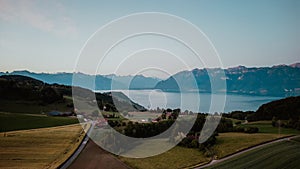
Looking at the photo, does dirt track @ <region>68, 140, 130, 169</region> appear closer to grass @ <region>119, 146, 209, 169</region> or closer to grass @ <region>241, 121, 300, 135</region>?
grass @ <region>119, 146, 209, 169</region>

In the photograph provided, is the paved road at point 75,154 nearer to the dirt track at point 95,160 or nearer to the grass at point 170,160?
the dirt track at point 95,160

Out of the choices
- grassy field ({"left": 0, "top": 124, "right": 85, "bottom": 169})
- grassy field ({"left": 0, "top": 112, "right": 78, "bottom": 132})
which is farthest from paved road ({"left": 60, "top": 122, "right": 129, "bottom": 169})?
grassy field ({"left": 0, "top": 112, "right": 78, "bottom": 132})

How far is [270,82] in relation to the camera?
11100cm

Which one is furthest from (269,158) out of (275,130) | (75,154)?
(75,154)

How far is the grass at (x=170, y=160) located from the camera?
19188 millimetres

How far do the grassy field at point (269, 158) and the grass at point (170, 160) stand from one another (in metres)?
2.16

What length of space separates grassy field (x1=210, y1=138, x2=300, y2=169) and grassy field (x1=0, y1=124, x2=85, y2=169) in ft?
38.5

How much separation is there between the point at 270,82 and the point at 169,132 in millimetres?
96328

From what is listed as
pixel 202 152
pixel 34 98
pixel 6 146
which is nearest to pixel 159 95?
pixel 202 152

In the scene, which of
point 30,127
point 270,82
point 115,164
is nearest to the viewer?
point 115,164

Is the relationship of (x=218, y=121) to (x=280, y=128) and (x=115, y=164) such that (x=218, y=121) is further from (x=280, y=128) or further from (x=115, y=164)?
(x=115, y=164)

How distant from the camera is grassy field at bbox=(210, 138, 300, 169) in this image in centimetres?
1792

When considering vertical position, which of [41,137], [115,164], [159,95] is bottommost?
[115,164]

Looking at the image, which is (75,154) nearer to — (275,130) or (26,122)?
(26,122)
